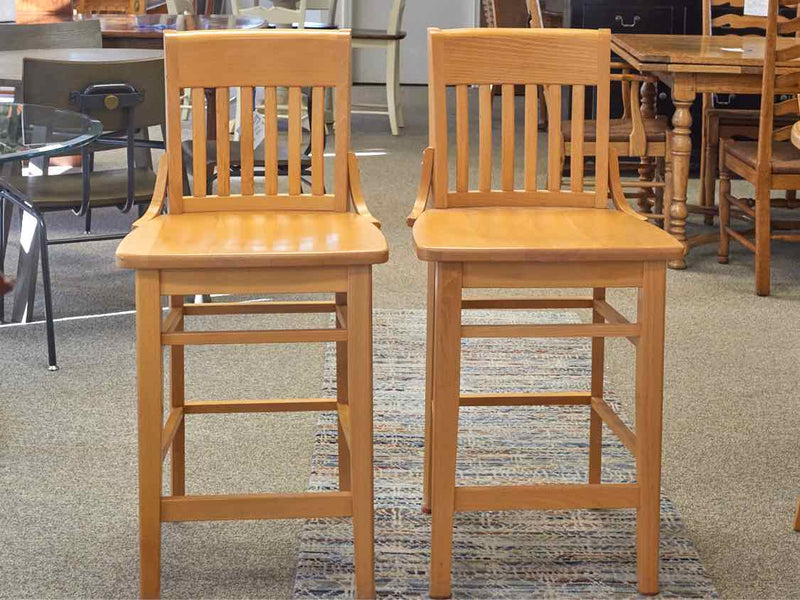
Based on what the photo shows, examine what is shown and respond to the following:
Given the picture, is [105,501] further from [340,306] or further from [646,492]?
[646,492]

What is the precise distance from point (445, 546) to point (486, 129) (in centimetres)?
80

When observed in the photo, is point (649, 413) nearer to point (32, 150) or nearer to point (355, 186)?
point (355, 186)

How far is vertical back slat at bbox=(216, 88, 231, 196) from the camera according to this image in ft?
6.96

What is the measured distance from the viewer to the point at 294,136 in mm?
2143

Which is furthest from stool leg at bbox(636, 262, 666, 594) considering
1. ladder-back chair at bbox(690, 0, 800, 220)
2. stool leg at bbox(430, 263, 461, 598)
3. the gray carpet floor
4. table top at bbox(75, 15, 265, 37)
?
table top at bbox(75, 15, 265, 37)

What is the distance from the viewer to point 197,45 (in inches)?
81.5

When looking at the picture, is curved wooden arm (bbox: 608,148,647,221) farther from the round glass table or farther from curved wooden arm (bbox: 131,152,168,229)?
the round glass table

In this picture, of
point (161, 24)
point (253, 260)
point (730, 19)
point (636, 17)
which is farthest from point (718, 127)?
point (253, 260)

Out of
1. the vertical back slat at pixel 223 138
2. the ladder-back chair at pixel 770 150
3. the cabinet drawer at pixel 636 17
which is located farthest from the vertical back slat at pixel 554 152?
the cabinet drawer at pixel 636 17

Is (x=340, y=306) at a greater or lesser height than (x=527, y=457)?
greater

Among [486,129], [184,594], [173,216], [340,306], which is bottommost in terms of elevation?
[184,594]

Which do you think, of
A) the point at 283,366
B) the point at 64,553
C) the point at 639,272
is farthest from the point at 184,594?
the point at 283,366

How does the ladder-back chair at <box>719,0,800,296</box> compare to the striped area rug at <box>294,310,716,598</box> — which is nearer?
the striped area rug at <box>294,310,716,598</box>

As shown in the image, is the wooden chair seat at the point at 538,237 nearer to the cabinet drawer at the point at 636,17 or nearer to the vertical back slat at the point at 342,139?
the vertical back slat at the point at 342,139
